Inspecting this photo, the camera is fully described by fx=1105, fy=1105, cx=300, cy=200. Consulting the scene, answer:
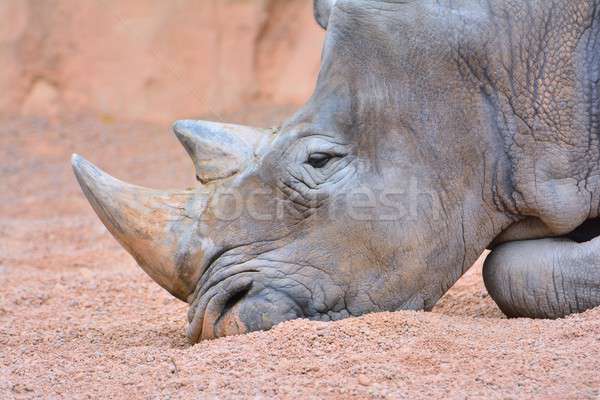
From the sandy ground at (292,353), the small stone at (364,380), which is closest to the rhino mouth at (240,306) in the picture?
the sandy ground at (292,353)

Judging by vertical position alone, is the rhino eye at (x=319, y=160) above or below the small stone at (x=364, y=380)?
above

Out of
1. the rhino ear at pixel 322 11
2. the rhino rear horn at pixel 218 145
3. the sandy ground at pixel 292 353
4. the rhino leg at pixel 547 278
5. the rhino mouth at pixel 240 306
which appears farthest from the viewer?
the rhino ear at pixel 322 11

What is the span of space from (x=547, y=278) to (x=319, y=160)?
0.94 meters

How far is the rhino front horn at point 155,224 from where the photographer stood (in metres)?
4.06

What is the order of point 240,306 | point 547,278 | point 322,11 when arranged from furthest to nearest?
point 322,11 → point 547,278 → point 240,306

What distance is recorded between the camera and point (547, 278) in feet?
13.3

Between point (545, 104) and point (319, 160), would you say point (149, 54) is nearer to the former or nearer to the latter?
point (319, 160)

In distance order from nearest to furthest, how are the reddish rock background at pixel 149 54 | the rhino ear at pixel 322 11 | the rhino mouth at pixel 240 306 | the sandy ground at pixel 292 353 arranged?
the sandy ground at pixel 292 353 → the rhino mouth at pixel 240 306 → the rhino ear at pixel 322 11 → the reddish rock background at pixel 149 54

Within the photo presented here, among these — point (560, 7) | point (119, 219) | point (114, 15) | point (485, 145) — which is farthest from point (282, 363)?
point (114, 15)

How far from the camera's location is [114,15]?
1112cm

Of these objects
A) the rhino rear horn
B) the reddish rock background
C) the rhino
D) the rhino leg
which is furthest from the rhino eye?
the reddish rock background

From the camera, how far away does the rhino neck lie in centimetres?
411

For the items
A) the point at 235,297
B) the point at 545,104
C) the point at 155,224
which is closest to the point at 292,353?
the point at 235,297

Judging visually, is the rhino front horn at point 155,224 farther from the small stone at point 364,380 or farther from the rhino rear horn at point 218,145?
the small stone at point 364,380
